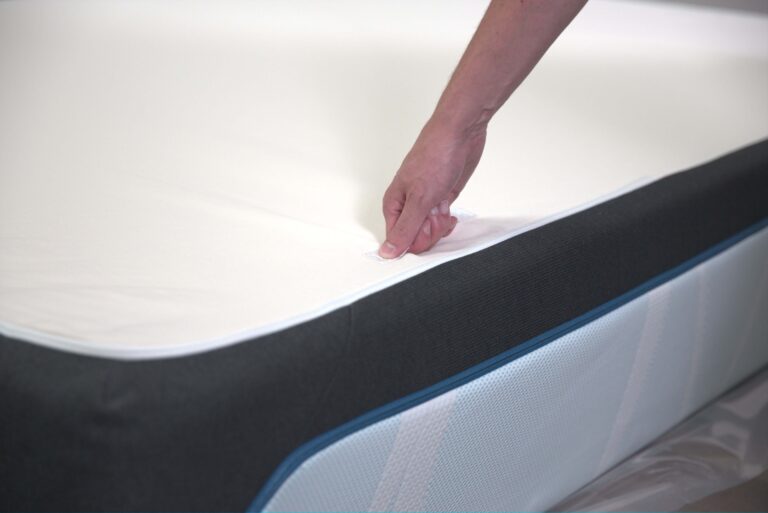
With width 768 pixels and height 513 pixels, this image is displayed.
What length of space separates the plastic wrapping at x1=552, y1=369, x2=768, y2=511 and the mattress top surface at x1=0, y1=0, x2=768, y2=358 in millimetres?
507

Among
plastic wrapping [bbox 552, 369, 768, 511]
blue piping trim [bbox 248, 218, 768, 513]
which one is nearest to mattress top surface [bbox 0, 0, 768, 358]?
blue piping trim [bbox 248, 218, 768, 513]

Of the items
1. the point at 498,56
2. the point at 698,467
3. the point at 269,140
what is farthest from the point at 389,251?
the point at 698,467

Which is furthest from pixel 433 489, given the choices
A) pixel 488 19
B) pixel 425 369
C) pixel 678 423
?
pixel 678 423

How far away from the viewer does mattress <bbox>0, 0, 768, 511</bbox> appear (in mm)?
924

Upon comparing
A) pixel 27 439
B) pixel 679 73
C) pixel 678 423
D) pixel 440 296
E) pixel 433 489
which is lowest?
pixel 678 423

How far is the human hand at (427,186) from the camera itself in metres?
1.29

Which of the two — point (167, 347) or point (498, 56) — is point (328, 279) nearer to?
point (167, 347)

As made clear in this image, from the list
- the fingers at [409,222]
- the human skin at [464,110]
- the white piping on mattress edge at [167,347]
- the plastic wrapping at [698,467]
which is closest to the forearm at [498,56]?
the human skin at [464,110]

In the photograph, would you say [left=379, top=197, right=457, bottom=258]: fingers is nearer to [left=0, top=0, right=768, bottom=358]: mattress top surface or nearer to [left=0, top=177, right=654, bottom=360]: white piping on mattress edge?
[left=0, top=0, right=768, bottom=358]: mattress top surface

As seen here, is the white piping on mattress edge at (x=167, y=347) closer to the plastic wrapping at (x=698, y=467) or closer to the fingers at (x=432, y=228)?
the fingers at (x=432, y=228)

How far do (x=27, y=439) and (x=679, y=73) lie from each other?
2.21m

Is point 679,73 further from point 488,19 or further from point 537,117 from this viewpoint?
point 488,19

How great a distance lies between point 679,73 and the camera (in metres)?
2.61

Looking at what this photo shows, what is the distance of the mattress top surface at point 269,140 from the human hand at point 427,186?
33mm
